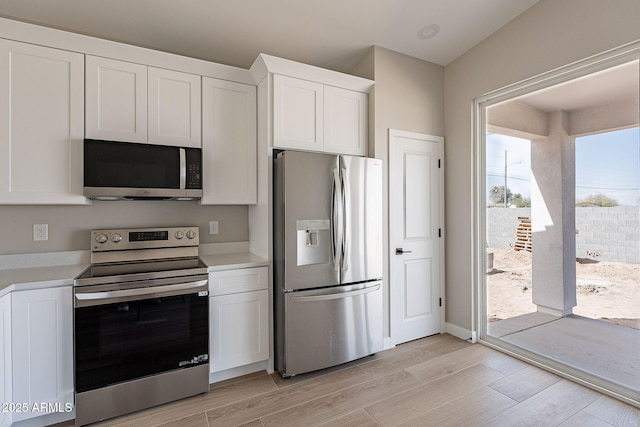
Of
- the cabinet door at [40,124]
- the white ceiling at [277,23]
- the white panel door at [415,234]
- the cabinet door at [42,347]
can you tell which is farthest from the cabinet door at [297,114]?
the cabinet door at [42,347]

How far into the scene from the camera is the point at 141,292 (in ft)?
6.64

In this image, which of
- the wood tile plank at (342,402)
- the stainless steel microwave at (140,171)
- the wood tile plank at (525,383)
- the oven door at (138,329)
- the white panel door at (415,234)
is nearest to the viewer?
the oven door at (138,329)

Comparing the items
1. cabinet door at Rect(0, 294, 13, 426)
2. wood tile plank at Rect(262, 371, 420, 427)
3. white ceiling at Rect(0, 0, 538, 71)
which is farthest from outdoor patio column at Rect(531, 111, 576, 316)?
cabinet door at Rect(0, 294, 13, 426)

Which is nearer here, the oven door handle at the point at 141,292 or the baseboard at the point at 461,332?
the oven door handle at the point at 141,292

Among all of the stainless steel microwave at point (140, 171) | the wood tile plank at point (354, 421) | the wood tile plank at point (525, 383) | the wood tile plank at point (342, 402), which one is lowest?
the wood tile plank at point (354, 421)

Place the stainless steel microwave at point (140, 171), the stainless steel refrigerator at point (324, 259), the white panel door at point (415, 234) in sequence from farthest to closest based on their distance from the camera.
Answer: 1. the white panel door at point (415, 234)
2. the stainless steel refrigerator at point (324, 259)
3. the stainless steel microwave at point (140, 171)

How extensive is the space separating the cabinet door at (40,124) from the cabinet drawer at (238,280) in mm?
1111

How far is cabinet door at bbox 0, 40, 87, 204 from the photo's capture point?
2.04 meters

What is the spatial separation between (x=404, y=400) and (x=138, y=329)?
6.22ft

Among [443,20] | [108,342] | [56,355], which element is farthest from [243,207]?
[443,20]

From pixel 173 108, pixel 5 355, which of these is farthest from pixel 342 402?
pixel 173 108

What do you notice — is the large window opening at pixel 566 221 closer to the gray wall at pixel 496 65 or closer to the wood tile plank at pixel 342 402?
the gray wall at pixel 496 65

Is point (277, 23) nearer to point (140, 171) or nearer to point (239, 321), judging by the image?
point (140, 171)

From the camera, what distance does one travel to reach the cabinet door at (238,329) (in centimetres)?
234
